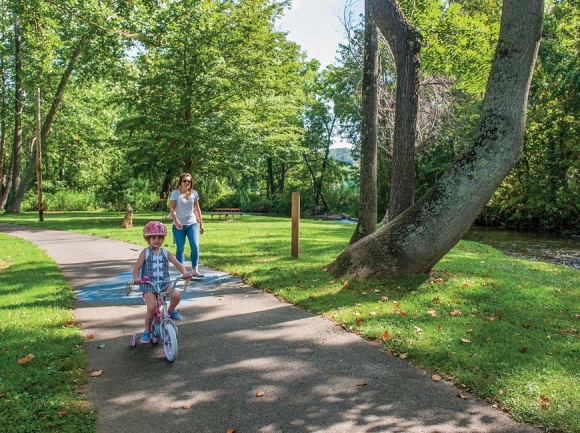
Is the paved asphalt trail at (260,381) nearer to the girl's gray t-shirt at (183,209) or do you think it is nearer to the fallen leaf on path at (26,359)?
the fallen leaf on path at (26,359)

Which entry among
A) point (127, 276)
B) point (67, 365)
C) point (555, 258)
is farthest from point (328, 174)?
point (67, 365)

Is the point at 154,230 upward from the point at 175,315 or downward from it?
upward

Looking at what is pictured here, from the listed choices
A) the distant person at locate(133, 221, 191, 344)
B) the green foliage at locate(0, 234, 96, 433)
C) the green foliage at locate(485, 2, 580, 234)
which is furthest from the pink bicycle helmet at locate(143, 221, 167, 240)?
the green foliage at locate(485, 2, 580, 234)

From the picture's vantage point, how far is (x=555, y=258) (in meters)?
14.6

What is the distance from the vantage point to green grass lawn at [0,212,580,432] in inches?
154

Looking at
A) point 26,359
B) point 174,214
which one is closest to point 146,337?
point 26,359

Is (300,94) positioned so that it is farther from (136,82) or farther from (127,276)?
(127,276)

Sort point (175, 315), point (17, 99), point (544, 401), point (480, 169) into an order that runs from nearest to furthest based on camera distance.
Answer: point (544, 401) < point (175, 315) < point (480, 169) < point (17, 99)

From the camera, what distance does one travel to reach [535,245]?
18203 millimetres

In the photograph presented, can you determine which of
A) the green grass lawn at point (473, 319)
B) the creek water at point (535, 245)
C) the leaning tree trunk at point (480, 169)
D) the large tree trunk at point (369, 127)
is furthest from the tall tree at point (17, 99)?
the creek water at point (535, 245)

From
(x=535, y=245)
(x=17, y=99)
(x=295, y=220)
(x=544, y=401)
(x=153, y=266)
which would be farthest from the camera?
(x=17, y=99)

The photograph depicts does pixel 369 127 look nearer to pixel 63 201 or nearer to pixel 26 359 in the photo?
pixel 26 359

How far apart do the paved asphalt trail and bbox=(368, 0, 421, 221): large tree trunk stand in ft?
11.5

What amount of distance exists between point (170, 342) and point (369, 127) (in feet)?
22.5
